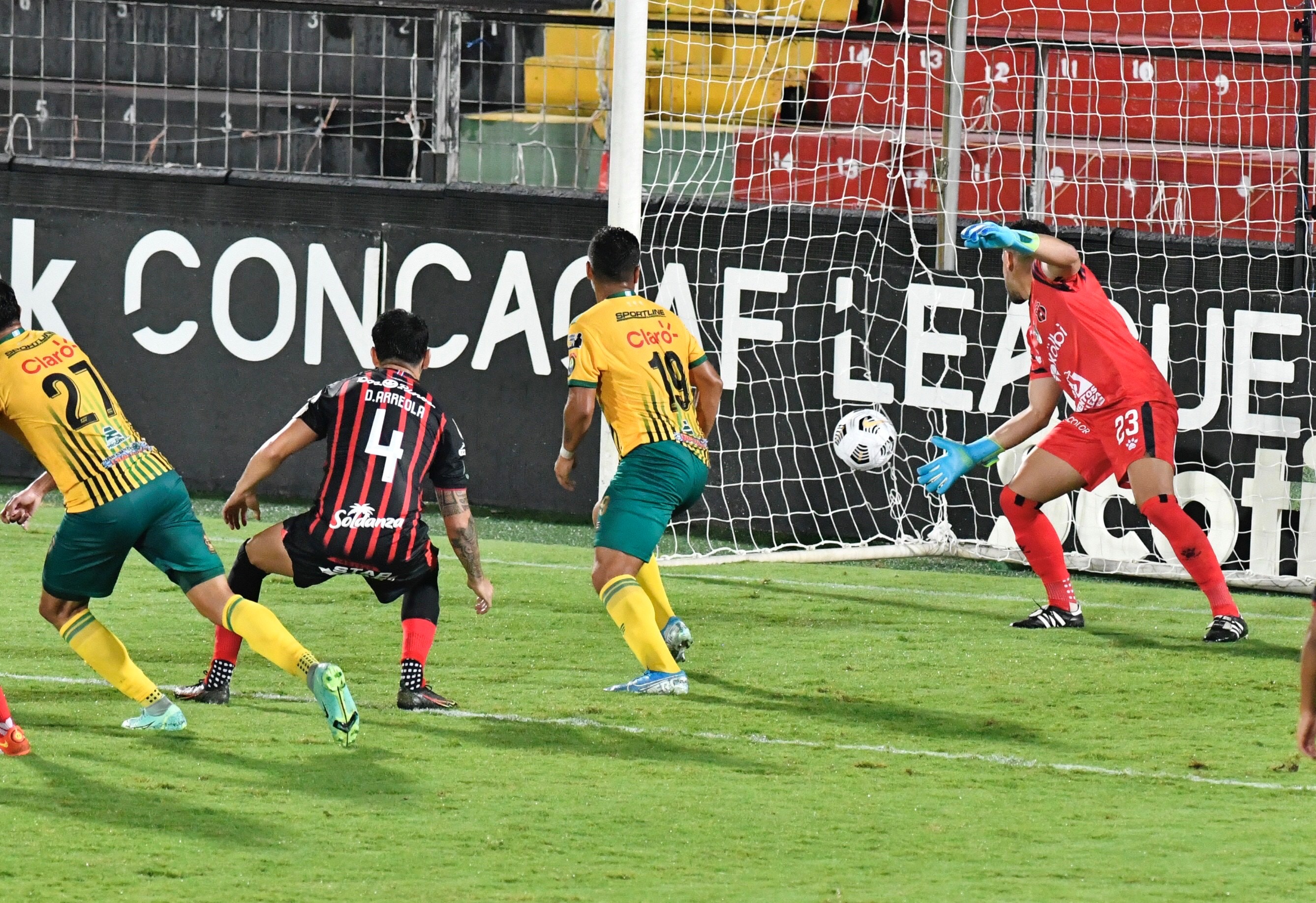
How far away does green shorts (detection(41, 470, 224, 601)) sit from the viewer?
5.55m

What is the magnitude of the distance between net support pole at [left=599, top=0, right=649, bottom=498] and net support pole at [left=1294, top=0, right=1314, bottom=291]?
11.2 ft

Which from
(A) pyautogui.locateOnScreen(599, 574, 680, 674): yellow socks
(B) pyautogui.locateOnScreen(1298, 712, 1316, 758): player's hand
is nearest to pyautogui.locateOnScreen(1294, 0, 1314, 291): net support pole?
(A) pyautogui.locateOnScreen(599, 574, 680, 674): yellow socks

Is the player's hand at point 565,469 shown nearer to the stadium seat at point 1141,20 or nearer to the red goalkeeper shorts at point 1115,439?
the red goalkeeper shorts at point 1115,439

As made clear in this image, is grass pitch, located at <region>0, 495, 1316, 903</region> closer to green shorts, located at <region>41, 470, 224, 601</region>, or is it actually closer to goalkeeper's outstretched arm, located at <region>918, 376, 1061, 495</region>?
green shorts, located at <region>41, 470, 224, 601</region>

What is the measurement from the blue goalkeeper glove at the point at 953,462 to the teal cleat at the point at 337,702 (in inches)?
135

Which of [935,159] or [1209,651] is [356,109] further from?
[1209,651]

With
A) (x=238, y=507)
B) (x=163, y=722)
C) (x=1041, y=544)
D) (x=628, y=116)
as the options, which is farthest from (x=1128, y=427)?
(x=163, y=722)

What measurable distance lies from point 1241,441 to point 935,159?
8.31 ft

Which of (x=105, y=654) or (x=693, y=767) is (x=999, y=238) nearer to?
(x=693, y=767)

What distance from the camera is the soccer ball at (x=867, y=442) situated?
9.04 m

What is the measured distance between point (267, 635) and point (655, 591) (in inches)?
74.6

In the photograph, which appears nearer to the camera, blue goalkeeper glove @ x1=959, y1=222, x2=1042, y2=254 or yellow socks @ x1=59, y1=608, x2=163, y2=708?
yellow socks @ x1=59, y1=608, x2=163, y2=708

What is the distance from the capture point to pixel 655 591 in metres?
6.97

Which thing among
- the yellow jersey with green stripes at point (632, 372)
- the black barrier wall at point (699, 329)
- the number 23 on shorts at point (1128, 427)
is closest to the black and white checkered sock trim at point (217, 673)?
the yellow jersey with green stripes at point (632, 372)
